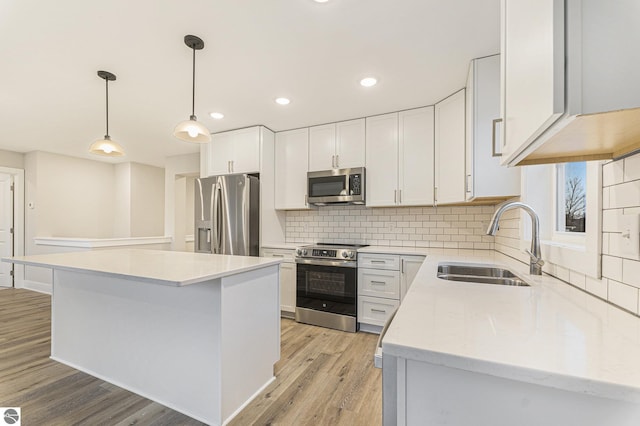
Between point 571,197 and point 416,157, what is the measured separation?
1.68m

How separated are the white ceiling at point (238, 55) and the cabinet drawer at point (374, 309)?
6.86ft

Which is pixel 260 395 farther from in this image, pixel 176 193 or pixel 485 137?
pixel 176 193

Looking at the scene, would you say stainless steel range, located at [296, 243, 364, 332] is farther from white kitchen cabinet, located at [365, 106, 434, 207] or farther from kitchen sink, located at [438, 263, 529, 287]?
kitchen sink, located at [438, 263, 529, 287]

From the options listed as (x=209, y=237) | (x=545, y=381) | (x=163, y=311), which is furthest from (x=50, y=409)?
(x=545, y=381)

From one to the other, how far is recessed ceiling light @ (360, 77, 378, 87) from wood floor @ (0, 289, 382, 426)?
7.98 feet

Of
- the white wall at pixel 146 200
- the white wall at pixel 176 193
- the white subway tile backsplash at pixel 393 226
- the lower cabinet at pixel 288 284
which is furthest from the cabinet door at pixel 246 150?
the white wall at pixel 146 200

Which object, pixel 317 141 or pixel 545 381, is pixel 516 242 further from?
pixel 317 141

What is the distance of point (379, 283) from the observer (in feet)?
9.65

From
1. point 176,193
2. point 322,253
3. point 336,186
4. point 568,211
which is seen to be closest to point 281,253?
point 322,253

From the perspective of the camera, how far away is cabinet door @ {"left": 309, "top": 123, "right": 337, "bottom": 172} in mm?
3451

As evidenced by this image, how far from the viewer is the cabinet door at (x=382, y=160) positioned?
314cm

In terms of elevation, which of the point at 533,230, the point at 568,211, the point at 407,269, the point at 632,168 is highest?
the point at 632,168

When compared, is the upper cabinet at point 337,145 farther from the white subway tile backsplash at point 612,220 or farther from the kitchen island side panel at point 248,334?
the white subway tile backsplash at point 612,220

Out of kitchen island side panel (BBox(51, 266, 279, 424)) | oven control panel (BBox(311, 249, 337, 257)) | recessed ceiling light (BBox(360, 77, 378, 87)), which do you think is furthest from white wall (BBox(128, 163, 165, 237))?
recessed ceiling light (BBox(360, 77, 378, 87))
